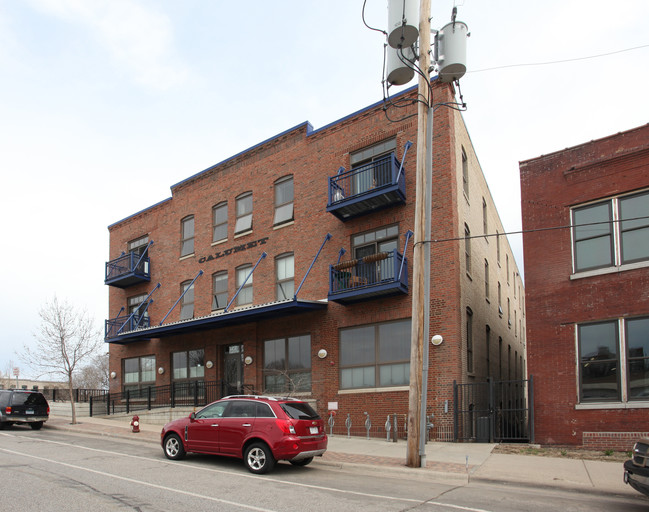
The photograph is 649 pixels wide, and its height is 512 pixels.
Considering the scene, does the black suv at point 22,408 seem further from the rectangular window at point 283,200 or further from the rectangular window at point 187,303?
the rectangular window at point 283,200

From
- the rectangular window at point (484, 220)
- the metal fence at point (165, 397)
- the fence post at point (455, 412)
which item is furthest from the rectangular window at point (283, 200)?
the fence post at point (455, 412)

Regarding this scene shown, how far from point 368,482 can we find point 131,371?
19.7 meters

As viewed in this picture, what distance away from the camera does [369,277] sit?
17.9m

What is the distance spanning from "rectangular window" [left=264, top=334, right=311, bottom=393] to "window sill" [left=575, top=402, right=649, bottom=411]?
9025 millimetres

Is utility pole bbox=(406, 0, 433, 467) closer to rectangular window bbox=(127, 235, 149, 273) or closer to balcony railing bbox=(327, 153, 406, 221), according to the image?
balcony railing bbox=(327, 153, 406, 221)

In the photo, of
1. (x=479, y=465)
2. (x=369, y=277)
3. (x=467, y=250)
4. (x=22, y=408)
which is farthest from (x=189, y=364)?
(x=479, y=465)

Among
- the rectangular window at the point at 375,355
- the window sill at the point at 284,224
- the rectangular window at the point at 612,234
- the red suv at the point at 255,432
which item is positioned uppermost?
the window sill at the point at 284,224

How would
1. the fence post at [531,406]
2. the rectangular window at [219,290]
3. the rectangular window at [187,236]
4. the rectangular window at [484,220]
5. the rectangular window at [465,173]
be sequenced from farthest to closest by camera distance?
1. the rectangular window at [187,236]
2. the rectangular window at [484,220]
3. the rectangular window at [219,290]
4. the rectangular window at [465,173]
5. the fence post at [531,406]

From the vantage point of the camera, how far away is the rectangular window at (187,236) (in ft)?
84.5

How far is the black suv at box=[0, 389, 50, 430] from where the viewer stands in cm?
2019

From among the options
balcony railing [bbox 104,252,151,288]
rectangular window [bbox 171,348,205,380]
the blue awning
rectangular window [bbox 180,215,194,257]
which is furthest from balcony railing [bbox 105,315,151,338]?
rectangular window [bbox 180,215,194,257]

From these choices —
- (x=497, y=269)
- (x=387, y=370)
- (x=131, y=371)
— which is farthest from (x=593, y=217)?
(x=131, y=371)

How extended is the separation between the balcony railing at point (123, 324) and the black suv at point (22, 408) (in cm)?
592

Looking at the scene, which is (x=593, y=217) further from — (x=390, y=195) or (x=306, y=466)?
(x=306, y=466)
